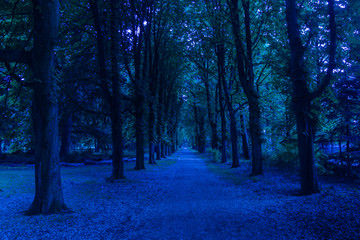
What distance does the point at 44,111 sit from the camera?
6.11 meters

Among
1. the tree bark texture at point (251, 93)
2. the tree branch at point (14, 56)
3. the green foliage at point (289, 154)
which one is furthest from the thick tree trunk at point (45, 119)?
the green foliage at point (289, 154)

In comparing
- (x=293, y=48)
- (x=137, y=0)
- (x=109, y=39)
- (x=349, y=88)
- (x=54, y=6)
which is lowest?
(x=349, y=88)

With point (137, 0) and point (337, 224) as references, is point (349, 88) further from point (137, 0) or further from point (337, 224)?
point (137, 0)

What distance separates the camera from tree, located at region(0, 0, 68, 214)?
6055 millimetres

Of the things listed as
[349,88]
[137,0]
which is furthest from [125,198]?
[137,0]

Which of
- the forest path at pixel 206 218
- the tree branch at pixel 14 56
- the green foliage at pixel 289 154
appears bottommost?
the forest path at pixel 206 218

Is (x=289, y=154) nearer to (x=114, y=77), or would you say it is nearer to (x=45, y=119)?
(x=114, y=77)

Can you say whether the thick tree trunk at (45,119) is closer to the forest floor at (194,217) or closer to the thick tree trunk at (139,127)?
the forest floor at (194,217)

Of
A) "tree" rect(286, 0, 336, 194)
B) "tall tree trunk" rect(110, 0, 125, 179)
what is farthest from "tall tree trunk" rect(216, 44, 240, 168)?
"tree" rect(286, 0, 336, 194)

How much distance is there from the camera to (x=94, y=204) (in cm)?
721

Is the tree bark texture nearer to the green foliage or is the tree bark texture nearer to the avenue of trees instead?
the avenue of trees

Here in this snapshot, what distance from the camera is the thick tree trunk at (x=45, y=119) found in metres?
6.06

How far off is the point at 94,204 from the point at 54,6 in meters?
5.41

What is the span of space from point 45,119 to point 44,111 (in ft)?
0.64
